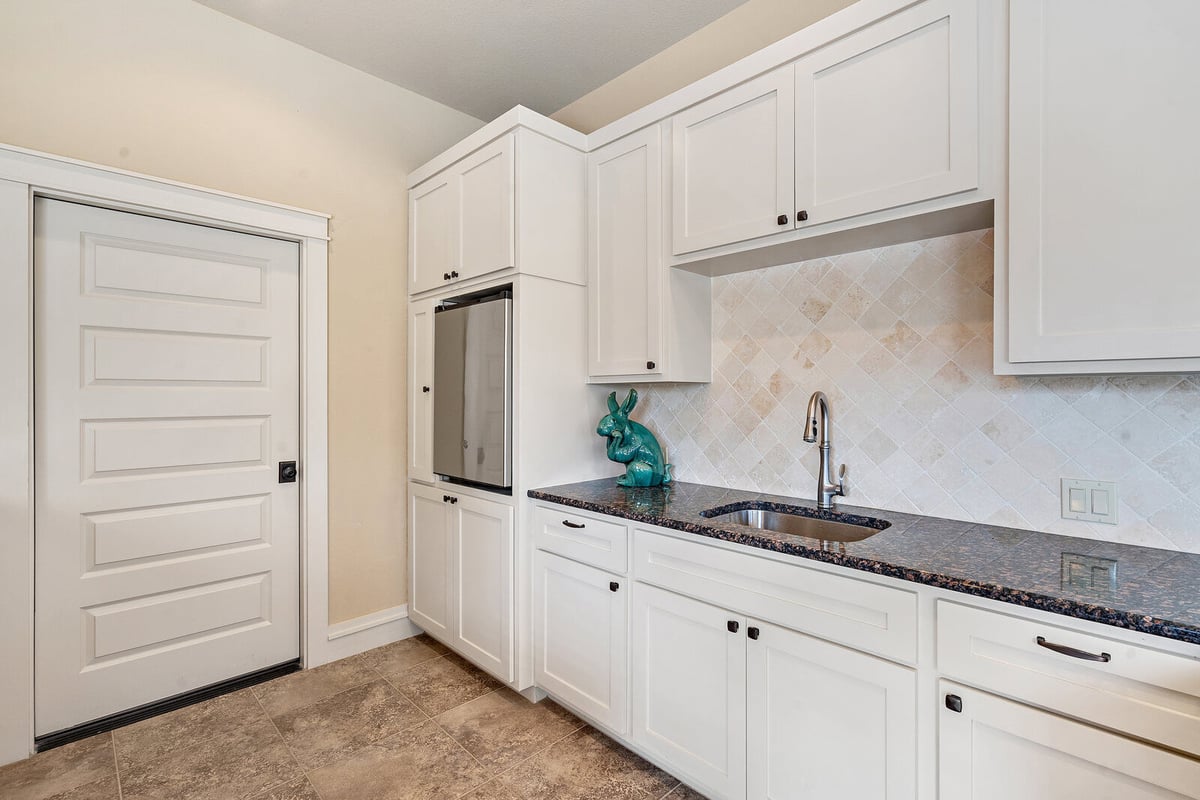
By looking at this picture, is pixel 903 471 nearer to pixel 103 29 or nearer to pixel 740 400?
pixel 740 400

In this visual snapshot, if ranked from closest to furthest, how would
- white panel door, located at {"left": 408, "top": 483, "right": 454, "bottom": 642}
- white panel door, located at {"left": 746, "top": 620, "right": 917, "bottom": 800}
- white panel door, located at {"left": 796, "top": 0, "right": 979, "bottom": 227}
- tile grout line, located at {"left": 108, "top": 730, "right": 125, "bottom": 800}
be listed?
white panel door, located at {"left": 746, "top": 620, "right": 917, "bottom": 800} → white panel door, located at {"left": 796, "top": 0, "right": 979, "bottom": 227} → tile grout line, located at {"left": 108, "top": 730, "right": 125, "bottom": 800} → white panel door, located at {"left": 408, "top": 483, "right": 454, "bottom": 642}

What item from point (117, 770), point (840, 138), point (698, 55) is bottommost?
point (117, 770)

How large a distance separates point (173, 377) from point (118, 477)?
43 centimetres

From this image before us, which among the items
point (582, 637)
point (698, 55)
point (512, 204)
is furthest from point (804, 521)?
point (698, 55)

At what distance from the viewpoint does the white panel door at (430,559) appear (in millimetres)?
2660

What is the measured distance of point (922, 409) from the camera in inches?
72.1

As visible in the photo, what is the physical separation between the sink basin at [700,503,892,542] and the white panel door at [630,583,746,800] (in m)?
0.34

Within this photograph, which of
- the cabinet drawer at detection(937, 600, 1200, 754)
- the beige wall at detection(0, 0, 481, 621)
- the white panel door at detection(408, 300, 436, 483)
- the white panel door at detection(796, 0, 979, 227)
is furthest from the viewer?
the white panel door at detection(408, 300, 436, 483)

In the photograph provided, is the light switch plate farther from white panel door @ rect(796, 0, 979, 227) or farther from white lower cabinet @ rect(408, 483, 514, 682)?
white lower cabinet @ rect(408, 483, 514, 682)

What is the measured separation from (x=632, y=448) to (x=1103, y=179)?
5.48 ft

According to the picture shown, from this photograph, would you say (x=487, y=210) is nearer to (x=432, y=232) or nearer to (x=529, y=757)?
(x=432, y=232)

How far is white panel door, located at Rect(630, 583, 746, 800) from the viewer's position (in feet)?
5.28

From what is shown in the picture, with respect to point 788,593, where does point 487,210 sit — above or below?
above

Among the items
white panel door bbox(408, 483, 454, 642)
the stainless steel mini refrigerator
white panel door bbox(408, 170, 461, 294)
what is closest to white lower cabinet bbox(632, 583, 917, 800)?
the stainless steel mini refrigerator
